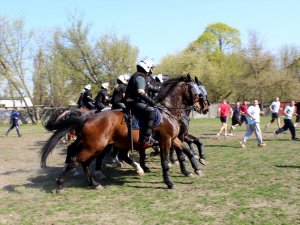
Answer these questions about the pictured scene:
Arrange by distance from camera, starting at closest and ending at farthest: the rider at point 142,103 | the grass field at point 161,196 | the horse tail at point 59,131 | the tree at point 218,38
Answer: the grass field at point 161,196 < the rider at point 142,103 < the horse tail at point 59,131 < the tree at point 218,38

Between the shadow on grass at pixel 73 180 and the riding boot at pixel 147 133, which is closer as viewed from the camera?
the riding boot at pixel 147 133

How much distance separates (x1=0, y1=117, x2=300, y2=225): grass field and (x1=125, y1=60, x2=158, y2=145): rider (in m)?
1.21

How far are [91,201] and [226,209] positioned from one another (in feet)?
8.52

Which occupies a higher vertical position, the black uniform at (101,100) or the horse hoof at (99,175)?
the black uniform at (101,100)

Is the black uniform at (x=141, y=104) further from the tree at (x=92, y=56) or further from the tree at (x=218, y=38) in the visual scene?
the tree at (x=218, y=38)

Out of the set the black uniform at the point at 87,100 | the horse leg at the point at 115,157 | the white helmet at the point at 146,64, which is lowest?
the horse leg at the point at 115,157

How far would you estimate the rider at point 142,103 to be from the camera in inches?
313

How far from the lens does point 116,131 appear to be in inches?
319

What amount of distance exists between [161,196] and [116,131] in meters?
1.74

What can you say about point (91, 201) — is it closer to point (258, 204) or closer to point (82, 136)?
point (82, 136)

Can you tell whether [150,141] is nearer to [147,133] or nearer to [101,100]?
[147,133]

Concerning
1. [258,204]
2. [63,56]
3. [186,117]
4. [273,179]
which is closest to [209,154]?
[186,117]

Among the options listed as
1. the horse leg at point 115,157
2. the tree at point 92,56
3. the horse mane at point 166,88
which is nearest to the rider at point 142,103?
the horse mane at point 166,88

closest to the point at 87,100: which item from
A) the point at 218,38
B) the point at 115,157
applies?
the point at 115,157
